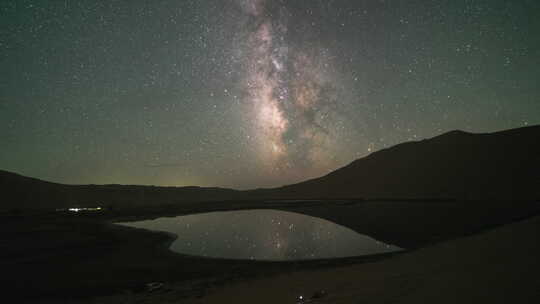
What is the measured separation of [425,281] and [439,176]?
130 m

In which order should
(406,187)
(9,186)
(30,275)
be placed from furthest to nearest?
(9,186)
(406,187)
(30,275)

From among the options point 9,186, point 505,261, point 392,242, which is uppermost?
point 9,186

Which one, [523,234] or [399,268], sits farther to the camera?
[523,234]

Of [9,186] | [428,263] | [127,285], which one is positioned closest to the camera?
[428,263]

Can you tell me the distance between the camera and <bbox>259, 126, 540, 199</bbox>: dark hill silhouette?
89.5 meters

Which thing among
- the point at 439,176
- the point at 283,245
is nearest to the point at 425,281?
the point at 283,245

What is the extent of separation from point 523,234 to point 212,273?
60.6ft

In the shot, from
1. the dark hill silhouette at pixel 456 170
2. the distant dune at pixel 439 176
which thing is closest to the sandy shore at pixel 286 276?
the dark hill silhouette at pixel 456 170

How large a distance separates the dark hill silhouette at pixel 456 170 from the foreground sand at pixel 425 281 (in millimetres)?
68510

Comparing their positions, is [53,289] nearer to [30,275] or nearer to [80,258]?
[30,275]

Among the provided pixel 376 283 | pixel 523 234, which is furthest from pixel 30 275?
pixel 523 234

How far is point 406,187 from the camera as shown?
421 feet

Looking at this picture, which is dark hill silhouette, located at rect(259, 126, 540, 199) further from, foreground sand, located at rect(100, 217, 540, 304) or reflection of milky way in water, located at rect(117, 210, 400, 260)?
foreground sand, located at rect(100, 217, 540, 304)

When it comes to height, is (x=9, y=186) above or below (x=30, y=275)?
above
